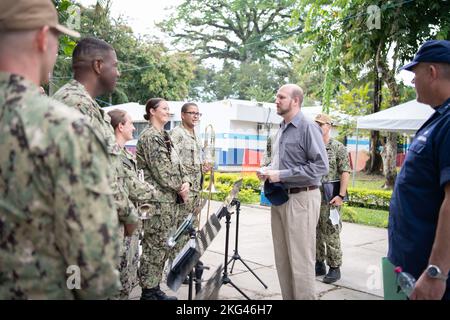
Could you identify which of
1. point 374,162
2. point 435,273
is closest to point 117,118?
point 435,273

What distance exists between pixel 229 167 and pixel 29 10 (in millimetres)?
16586

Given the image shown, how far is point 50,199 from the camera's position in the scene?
1191 millimetres

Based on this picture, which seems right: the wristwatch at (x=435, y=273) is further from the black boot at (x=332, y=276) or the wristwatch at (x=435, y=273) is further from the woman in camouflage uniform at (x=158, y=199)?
the black boot at (x=332, y=276)

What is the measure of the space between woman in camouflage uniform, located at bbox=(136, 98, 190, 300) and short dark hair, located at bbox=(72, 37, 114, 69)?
178 cm

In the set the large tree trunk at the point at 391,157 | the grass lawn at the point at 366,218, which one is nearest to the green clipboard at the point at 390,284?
the grass lawn at the point at 366,218

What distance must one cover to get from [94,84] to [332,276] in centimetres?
372

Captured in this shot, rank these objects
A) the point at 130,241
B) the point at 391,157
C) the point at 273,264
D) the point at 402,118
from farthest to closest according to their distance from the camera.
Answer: the point at 391,157
the point at 402,118
the point at 273,264
the point at 130,241

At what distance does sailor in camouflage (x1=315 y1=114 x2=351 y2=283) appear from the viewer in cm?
491

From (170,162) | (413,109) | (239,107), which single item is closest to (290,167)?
(170,162)

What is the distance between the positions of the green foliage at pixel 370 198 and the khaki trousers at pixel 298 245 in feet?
28.0

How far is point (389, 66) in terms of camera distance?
13406 mm

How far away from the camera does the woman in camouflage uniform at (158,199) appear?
410cm

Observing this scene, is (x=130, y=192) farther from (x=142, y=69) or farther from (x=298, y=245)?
(x=142, y=69)

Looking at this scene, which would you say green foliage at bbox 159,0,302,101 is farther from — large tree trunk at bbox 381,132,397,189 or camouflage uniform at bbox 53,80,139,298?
camouflage uniform at bbox 53,80,139,298
